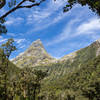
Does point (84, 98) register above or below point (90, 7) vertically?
below

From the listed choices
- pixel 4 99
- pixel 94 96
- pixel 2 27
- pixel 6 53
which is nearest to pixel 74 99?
pixel 94 96

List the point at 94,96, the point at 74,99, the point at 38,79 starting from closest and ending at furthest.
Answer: the point at 38,79 → the point at 94,96 → the point at 74,99

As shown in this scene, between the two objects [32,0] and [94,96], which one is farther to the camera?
[94,96]

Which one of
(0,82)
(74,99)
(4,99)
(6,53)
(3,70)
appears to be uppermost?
(6,53)

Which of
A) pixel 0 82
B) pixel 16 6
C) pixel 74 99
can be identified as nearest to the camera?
pixel 16 6

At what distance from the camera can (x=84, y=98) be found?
87250 millimetres

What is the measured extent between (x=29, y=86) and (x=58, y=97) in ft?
191

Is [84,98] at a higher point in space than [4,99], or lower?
lower

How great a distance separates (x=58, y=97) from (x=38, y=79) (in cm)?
6316

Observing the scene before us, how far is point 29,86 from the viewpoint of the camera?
57.5 metres

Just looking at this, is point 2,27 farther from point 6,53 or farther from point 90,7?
point 6,53

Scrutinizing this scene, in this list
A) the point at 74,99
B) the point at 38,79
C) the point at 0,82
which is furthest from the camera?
the point at 74,99

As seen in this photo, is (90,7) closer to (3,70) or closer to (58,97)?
(3,70)

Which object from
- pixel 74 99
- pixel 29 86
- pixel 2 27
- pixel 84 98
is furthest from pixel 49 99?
pixel 2 27
